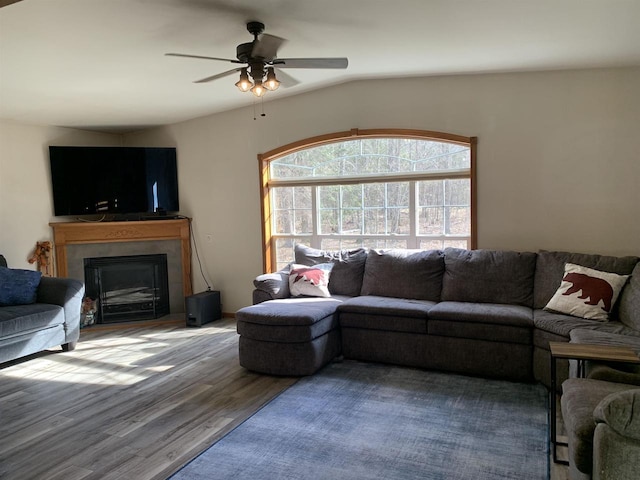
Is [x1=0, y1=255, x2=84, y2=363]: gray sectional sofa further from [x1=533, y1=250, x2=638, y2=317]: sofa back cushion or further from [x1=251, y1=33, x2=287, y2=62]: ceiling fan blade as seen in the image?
[x1=533, y1=250, x2=638, y2=317]: sofa back cushion

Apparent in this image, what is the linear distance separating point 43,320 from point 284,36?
337cm

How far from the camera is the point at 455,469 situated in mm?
2445

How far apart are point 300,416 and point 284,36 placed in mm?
2774

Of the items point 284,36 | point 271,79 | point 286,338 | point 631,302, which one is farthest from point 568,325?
point 284,36

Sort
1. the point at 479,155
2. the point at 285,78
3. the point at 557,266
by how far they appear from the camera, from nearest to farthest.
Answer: the point at 285,78
the point at 557,266
the point at 479,155

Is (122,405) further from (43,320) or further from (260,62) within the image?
(260,62)

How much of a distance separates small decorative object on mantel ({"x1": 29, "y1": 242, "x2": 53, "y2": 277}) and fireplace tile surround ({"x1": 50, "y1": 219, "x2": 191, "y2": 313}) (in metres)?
0.10

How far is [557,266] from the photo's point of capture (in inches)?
157

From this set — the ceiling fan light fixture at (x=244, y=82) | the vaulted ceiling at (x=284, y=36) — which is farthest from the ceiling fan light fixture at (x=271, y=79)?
the vaulted ceiling at (x=284, y=36)

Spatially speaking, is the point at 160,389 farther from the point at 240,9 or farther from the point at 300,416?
the point at 240,9

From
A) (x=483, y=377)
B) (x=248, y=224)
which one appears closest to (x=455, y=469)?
(x=483, y=377)

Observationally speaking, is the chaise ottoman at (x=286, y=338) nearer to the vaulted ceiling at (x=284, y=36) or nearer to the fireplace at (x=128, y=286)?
the vaulted ceiling at (x=284, y=36)

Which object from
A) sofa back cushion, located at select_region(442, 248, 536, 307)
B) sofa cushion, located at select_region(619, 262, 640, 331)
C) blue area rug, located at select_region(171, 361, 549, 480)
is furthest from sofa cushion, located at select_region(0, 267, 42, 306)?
sofa cushion, located at select_region(619, 262, 640, 331)

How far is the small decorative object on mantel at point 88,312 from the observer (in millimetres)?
5586
